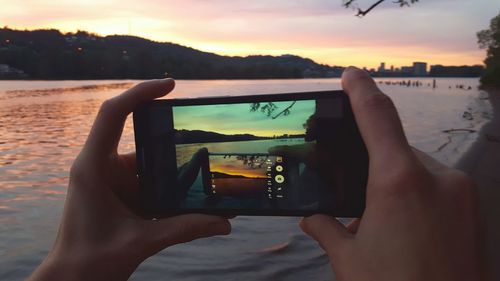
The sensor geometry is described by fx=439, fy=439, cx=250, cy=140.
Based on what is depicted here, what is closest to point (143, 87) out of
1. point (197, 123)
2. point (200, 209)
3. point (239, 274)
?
point (197, 123)

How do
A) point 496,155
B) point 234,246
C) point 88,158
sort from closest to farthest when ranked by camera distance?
point 88,158 → point 234,246 → point 496,155

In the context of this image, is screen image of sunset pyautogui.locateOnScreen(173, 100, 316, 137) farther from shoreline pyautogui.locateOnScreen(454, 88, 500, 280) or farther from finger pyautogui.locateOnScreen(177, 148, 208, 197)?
shoreline pyautogui.locateOnScreen(454, 88, 500, 280)

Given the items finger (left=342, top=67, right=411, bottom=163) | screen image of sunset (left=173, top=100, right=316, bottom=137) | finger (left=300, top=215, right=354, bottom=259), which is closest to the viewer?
finger (left=342, top=67, right=411, bottom=163)

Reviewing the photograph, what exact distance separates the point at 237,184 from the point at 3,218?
345 inches

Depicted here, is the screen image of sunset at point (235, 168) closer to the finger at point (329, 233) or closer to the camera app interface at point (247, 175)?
the camera app interface at point (247, 175)

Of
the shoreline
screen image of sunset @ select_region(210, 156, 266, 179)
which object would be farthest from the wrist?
the shoreline

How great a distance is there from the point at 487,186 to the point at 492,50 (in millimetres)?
75443

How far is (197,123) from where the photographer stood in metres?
2.03

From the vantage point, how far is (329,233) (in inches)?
57.9

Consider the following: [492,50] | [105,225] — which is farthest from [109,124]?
[492,50]

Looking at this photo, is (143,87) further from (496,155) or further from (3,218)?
(496,155)

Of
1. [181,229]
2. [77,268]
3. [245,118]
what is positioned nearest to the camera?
[77,268]

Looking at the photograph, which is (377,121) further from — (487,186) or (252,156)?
(487,186)

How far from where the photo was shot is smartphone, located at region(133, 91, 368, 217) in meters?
Answer: 1.82
